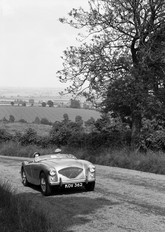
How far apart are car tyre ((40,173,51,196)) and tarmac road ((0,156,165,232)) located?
172 mm

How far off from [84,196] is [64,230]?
3.46m

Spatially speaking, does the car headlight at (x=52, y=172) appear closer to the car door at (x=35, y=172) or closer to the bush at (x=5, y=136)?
the car door at (x=35, y=172)

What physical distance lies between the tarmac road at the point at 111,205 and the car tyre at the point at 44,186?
0.17 meters

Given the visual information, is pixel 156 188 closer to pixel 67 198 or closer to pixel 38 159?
pixel 67 198

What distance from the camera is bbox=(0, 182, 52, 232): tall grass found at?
5.67m

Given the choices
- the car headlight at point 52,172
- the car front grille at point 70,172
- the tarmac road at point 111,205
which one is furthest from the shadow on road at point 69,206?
the car headlight at point 52,172

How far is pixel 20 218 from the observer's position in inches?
237

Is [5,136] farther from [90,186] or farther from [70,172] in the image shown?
[70,172]

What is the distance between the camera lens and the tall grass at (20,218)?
567cm

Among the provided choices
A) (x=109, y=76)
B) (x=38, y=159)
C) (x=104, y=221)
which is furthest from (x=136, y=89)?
(x=104, y=221)

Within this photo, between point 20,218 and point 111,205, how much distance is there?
3.16 m

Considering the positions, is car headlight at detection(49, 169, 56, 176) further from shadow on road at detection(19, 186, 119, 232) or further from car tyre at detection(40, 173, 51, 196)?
shadow on road at detection(19, 186, 119, 232)

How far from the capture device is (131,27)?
19.8 metres

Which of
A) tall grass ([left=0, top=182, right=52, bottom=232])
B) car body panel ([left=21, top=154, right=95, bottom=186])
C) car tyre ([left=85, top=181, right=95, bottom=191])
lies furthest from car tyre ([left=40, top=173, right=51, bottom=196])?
tall grass ([left=0, top=182, right=52, bottom=232])
